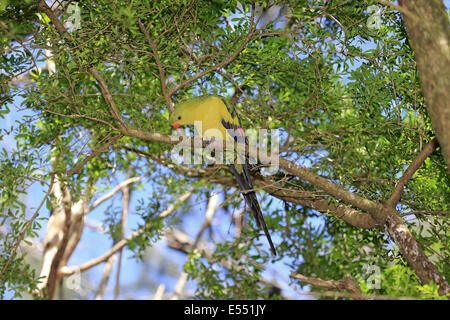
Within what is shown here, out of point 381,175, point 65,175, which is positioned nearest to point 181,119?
point 65,175

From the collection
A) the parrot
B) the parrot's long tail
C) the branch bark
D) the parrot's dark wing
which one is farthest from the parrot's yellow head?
the branch bark

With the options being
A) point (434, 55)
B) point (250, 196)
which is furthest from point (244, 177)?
point (434, 55)

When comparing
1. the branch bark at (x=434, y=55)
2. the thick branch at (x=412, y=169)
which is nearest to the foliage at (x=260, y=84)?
the thick branch at (x=412, y=169)

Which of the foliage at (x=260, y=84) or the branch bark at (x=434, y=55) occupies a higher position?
the foliage at (x=260, y=84)

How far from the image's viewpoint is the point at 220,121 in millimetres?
2605

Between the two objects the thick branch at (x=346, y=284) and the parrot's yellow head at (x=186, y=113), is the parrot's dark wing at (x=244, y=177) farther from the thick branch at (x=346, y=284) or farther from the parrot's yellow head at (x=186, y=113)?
the thick branch at (x=346, y=284)

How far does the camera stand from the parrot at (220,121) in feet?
8.17

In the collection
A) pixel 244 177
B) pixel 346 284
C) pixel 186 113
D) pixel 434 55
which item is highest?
pixel 186 113

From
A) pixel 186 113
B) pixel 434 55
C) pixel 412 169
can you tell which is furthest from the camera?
pixel 186 113

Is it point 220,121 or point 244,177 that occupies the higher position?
point 220,121

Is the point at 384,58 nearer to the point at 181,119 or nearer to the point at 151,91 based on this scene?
the point at 181,119

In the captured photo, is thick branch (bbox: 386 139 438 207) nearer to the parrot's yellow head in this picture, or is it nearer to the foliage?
the foliage

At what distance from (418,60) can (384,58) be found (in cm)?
96

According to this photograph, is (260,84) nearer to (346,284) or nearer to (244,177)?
(244,177)
